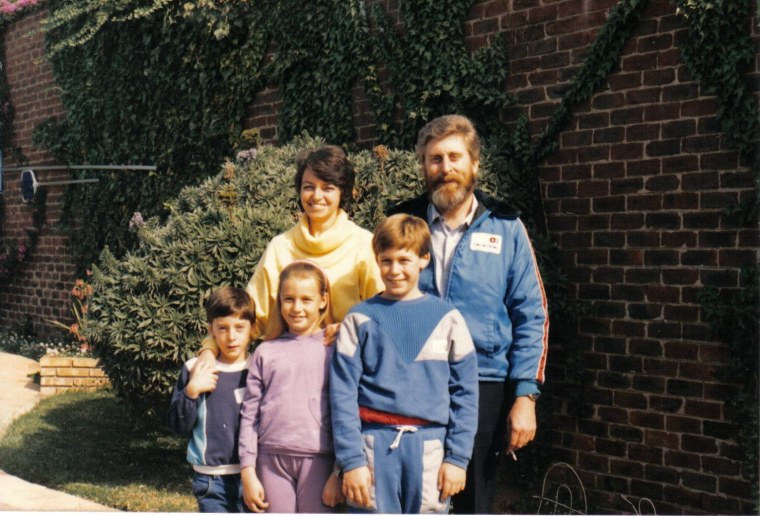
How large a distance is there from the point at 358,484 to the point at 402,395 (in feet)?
0.98

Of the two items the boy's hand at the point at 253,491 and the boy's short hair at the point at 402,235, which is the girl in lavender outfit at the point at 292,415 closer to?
the boy's hand at the point at 253,491

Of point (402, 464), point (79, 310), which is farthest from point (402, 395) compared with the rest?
point (79, 310)

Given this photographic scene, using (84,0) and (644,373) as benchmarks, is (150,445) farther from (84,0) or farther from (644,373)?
(84,0)

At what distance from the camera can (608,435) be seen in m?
4.75

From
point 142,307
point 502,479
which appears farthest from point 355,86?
point 502,479

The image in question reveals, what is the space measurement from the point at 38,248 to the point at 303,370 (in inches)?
356

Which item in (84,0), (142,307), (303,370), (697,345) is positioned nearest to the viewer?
(303,370)

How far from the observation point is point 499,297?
2.95 m

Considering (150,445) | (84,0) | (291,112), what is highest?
(84,0)

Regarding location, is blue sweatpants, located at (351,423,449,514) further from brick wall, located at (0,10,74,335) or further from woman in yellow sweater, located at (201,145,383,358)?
brick wall, located at (0,10,74,335)

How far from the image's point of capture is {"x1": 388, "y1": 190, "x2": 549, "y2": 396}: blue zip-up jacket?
2914 mm

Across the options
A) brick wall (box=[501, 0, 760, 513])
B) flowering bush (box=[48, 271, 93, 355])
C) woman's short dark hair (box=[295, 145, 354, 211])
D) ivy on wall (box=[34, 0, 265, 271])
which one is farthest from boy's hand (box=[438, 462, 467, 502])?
flowering bush (box=[48, 271, 93, 355])

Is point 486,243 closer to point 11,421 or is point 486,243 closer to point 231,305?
point 231,305

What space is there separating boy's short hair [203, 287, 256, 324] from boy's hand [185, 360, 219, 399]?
0.17 meters
